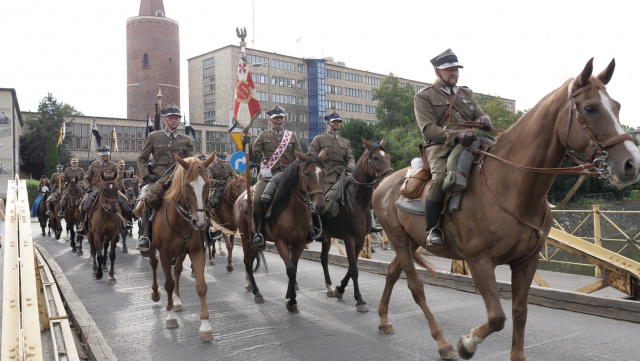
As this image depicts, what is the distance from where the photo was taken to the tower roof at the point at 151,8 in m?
75.9

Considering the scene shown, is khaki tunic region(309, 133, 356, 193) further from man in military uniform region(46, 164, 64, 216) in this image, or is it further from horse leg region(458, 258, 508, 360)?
man in military uniform region(46, 164, 64, 216)

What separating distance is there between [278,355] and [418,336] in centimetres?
183

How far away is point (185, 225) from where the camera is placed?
25.1 ft

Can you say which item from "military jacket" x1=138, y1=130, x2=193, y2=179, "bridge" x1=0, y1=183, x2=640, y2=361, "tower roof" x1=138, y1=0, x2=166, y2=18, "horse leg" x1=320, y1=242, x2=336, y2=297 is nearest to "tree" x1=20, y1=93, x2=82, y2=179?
"tower roof" x1=138, y1=0, x2=166, y2=18

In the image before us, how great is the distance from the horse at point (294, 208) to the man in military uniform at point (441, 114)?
2.43m

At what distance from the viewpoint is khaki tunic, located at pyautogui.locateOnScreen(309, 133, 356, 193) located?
33.4 ft

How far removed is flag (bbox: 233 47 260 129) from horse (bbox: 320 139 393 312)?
2.79m

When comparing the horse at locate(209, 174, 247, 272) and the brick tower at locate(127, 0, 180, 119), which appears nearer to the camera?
the horse at locate(209, 174, 247, 272)

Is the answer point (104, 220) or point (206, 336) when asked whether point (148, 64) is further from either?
point (206, 336)

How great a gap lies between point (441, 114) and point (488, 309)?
2.36 meters

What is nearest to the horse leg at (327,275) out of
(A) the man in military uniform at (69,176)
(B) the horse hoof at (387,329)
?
(B) the horse hoof at (387,329)

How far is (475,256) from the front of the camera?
4.96 meters

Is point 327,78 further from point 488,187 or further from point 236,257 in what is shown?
point 488,187

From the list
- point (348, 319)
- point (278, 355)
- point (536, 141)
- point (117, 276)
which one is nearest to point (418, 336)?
point (348, 319)
